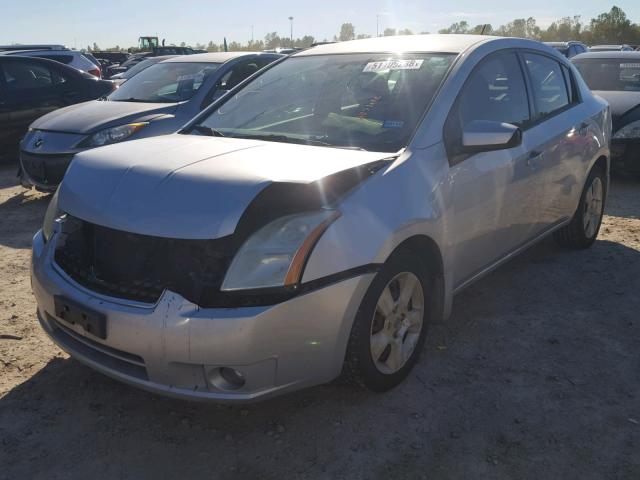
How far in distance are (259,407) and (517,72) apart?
2695mm

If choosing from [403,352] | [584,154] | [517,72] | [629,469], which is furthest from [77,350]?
[584,154]

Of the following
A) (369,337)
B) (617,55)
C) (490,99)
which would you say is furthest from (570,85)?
(617,55)

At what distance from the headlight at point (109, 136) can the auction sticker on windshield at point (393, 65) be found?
3514mm

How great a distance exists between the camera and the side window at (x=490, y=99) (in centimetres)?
330

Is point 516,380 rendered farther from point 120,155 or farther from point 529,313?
point 120,155

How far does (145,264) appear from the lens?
262cm

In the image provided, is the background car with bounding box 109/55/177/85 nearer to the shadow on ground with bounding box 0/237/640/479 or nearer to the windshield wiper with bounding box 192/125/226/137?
the windshield wiper with bounding box 192/125/226/137

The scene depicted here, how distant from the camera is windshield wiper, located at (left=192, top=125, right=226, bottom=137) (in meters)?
3.65

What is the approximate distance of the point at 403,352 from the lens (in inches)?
121

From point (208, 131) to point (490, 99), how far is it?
168cm

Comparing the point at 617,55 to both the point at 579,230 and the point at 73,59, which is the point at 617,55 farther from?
the point at 73,59

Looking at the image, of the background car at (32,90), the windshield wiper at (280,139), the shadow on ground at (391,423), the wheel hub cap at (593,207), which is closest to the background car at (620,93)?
the wheel hub cap at (593,207)

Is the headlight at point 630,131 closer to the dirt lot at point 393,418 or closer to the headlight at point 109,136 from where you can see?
the dirt lot at point 393,418

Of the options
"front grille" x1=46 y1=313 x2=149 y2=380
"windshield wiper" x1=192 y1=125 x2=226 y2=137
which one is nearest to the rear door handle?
"windshield wiper" x1=192 y1=125 x2=226 y2=137
